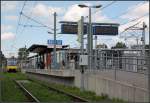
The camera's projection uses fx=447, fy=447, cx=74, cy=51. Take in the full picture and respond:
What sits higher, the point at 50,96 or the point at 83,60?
the point at 83,60

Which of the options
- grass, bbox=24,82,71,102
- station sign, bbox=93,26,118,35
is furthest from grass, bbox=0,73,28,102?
station sign, bbox=93,26,118,35

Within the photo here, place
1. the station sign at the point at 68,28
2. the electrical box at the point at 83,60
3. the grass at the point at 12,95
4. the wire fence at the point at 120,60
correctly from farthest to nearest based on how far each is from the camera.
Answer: the station sign at the point at 68,28
the electrical box at the point at 83,60
the grass at the point at 12,95
the wire fence at the point at 120,60

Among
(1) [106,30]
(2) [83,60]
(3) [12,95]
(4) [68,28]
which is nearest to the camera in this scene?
(3) [12,95]

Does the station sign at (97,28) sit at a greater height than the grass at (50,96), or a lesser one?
greater

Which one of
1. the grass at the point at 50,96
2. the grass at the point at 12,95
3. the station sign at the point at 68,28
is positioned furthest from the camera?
the station sign at the point at 68,28

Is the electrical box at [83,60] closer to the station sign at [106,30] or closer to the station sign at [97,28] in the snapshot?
the station sign at [97,28]

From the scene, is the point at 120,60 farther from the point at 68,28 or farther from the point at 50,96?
the point at 68,28

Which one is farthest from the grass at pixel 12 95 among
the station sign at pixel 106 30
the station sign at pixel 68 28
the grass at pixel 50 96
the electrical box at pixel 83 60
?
the station sign at pixel 106 30

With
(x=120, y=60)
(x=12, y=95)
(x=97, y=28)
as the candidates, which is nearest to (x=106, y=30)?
(x=97, y=28)

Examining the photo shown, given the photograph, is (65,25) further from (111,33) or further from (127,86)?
(127,86)

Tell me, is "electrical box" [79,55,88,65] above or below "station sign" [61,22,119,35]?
below

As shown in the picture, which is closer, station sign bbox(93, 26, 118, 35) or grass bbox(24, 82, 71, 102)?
grass bbox(24, 82, 71, 102)

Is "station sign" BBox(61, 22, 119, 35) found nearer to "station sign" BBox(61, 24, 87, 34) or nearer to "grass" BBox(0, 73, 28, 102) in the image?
"station sign" BBox(61, 24, 87, 34)

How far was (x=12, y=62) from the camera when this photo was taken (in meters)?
90.3
